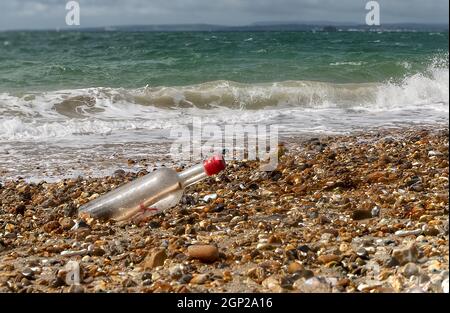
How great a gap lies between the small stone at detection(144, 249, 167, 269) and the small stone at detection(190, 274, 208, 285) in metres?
0.30

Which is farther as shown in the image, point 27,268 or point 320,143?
point 320,143

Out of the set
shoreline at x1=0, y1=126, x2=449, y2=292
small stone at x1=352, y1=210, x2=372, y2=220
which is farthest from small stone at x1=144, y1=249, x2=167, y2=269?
small stone at x1=352, y1=210, x2=372, y2=220

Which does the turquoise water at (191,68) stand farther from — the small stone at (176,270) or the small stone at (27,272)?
the small stone at (176,270)

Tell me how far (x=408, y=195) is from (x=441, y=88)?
9012 mm

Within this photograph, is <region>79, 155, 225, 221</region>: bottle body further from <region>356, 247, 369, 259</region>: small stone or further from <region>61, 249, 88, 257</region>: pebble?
<region>356, 247, 369, 259</region>: small stone

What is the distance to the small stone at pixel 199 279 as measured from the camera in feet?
9.06

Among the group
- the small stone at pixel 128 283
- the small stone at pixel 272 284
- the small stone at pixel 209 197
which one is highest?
the small stone at pixel 272 284

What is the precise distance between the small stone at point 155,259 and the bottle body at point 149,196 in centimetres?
68

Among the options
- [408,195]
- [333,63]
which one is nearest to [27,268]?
[408,195]

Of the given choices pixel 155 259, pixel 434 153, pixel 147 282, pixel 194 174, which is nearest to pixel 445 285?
pixel 147 282

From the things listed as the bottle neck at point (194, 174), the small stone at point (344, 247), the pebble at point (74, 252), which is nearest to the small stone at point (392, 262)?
the small stone at point (344, 247)

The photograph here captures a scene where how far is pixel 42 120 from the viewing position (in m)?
9.45
